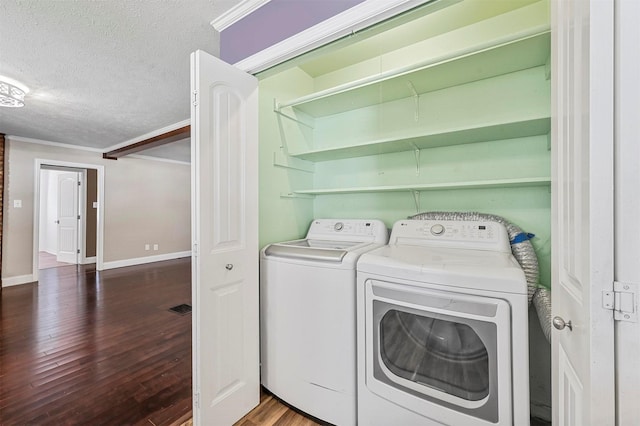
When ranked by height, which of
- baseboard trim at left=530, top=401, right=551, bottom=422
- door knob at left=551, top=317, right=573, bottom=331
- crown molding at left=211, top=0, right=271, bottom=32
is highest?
crown molding at left=211, top=0, right=271, bottom=32

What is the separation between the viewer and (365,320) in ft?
4.36

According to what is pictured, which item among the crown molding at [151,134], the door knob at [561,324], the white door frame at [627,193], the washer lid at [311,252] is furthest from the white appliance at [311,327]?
the crown molding at [151,134]

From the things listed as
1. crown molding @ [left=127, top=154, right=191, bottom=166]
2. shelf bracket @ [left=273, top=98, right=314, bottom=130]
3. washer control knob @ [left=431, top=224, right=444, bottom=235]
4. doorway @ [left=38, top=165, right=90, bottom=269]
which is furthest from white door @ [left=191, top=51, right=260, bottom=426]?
doorway @ [left=38, top=165, right=90, bottom=269]

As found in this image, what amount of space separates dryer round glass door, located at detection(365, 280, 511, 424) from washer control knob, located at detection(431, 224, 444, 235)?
566 mm

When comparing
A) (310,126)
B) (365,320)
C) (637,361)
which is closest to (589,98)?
(637,361)

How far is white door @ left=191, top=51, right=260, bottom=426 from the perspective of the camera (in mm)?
1300

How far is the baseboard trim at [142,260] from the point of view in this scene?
16.9 feet

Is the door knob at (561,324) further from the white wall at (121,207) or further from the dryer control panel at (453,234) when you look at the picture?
the white wall at (121,207)

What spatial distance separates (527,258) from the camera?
138cm

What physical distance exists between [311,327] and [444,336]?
675 millimetres

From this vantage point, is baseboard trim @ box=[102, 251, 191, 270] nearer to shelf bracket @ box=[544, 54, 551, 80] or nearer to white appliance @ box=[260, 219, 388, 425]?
white appliance @ box=[260, 219, 388, 425]

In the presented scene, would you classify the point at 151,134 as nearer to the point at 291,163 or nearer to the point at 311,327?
the point at 291,163

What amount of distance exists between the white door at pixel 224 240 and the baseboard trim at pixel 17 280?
4.91m

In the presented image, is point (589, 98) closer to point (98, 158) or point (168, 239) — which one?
point (98, 158)
